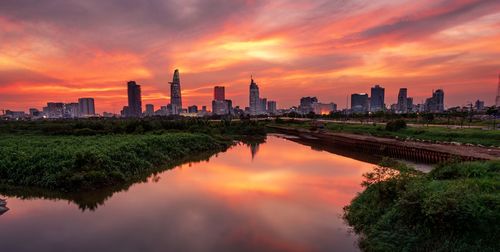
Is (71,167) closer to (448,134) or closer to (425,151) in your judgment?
(425,151)

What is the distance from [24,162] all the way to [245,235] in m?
22.5

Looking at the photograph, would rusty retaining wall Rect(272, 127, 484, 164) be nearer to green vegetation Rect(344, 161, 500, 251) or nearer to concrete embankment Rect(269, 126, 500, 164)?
concrete embankment Rect(269, 126, 500, 164)

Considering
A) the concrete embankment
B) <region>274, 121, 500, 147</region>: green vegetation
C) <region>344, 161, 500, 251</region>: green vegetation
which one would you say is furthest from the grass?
<region>274, 121, 500, 147</region>: green vegetation

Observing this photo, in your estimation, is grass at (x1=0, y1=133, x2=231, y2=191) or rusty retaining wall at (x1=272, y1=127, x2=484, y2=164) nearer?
grass at (x1=0, y1=133, x2=231, y2=191)

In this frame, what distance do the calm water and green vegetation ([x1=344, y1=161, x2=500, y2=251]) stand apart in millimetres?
2013

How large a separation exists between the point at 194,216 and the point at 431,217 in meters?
13.9

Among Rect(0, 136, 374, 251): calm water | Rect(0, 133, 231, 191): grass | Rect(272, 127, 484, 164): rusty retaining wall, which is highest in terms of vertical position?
Rect(0, 133, 231, 191): grass

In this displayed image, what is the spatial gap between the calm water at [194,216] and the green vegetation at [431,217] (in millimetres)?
2013

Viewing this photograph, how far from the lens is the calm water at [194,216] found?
49.3 ft

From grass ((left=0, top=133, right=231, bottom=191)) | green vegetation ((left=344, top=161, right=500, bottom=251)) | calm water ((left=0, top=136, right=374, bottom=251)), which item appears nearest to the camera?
green vegetation ((left=344, top=161, right=500, bottom=251))

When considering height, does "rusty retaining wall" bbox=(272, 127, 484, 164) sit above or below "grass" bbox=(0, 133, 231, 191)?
below

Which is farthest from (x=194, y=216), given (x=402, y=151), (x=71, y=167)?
(x=402, y=151)

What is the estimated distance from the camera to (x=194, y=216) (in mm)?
19328

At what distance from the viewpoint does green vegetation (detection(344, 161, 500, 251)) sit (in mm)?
10602
